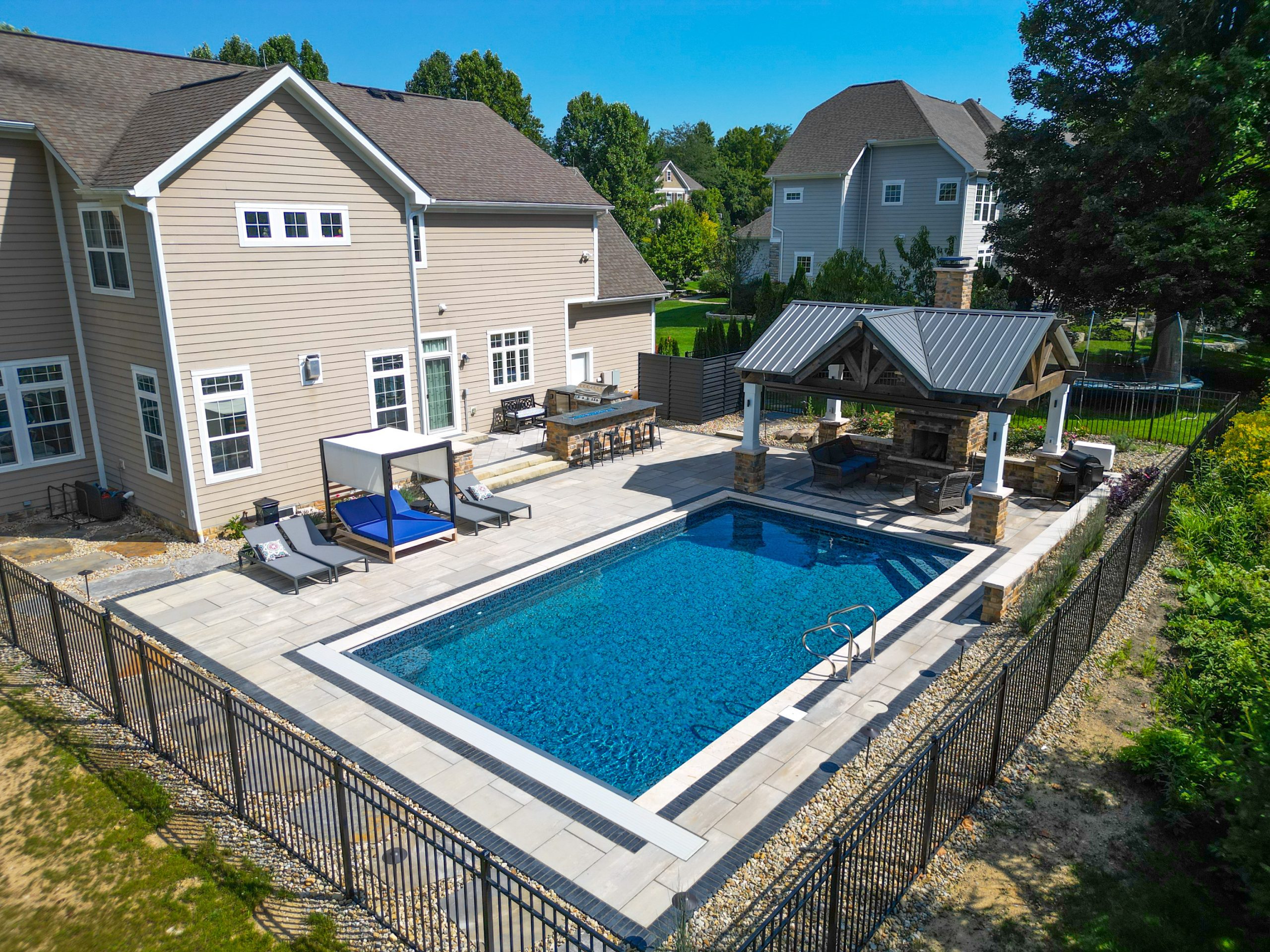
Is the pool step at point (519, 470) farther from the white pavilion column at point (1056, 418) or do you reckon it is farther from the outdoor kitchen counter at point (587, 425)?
the white pavilion column at point (1056, 418)

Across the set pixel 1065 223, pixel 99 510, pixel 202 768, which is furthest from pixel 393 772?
pixel 1065 223

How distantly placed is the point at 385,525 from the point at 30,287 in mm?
8346

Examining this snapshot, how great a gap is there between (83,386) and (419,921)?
1486 cm

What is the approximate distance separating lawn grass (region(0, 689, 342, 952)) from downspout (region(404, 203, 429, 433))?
1048 cm

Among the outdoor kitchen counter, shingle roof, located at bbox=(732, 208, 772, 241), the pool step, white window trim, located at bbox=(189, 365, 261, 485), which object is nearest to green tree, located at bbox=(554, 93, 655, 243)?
shingle roof, located at bbox=(732, 208, 772, 241)

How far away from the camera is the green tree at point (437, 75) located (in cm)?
5466

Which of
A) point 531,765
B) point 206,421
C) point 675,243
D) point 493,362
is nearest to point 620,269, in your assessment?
point 493,362

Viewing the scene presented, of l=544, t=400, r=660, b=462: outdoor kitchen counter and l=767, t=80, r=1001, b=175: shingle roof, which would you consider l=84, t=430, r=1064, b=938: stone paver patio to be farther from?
l=767, t=80, r=1001, b=175: shingle roof

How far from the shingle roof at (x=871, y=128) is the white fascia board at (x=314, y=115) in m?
26.7

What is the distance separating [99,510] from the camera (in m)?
16.4

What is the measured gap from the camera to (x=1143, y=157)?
24812 mm

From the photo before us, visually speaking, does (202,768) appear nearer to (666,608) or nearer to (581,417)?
(666,608)

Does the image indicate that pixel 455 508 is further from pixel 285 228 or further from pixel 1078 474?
pixel 1078 474

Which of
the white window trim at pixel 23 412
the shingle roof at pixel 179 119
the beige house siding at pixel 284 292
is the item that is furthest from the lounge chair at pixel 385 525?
the shingle roof at pixel 179 119
